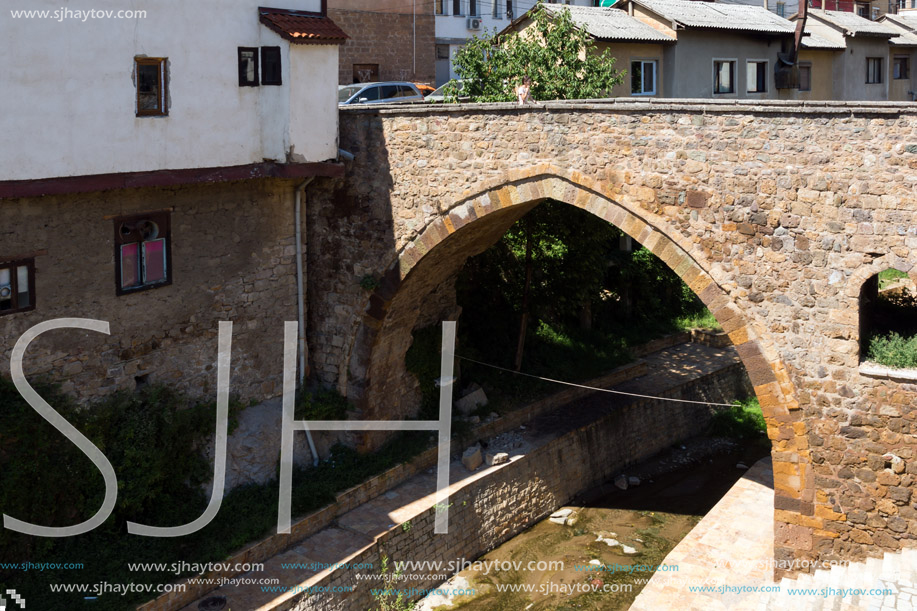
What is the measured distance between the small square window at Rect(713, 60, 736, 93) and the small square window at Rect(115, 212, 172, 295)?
1394 centimetres

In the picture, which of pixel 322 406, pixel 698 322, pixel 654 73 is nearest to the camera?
pixel 322 406

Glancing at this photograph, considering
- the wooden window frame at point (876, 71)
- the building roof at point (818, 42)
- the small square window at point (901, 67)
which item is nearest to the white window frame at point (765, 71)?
the building roof at point (818, 42)

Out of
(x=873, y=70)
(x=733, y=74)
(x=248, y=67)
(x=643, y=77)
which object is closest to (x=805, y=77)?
(x=733, y=74)

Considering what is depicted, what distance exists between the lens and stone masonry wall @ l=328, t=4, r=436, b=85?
23.0m

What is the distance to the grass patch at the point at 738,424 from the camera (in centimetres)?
1766

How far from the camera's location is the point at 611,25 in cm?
1912

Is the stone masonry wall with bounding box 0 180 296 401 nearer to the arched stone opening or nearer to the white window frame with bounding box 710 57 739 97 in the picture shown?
the arched stone opening

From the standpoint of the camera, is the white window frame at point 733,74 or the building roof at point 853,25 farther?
the building roof at point 853,25

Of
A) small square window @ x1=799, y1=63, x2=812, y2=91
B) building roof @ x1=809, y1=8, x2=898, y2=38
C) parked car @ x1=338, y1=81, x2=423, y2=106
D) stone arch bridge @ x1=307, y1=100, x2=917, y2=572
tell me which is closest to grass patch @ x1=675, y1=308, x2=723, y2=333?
small square window @ x1=799, y1=63, x2=812, y2=91

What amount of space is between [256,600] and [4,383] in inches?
137

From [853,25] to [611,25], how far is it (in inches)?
347

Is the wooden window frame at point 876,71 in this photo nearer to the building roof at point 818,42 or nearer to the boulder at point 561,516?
the building roof at point 818,42

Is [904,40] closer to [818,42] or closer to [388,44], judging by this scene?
[818,42]

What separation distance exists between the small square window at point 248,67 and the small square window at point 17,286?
3.19 meters
